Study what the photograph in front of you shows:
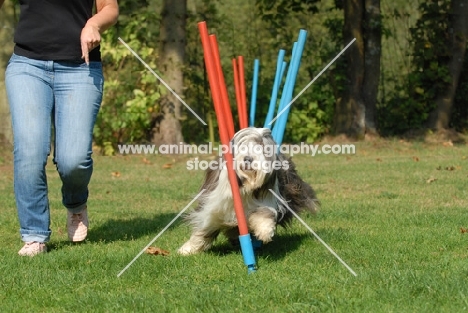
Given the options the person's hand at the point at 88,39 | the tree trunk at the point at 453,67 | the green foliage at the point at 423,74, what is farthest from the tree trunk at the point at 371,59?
the person's hand at the point at 88,39

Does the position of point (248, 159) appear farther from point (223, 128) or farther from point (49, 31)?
point (49, 31)

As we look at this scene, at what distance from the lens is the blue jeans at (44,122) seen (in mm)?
4844

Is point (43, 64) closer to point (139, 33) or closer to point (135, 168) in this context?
point (135, 168)

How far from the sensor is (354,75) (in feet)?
41.9

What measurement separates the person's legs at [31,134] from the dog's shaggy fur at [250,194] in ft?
2.91

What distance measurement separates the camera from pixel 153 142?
12016mm

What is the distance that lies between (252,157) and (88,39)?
1158 mm

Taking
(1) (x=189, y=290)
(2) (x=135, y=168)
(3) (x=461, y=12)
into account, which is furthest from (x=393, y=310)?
(3) (x=461, y=12)

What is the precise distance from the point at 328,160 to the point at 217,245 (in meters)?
5.73

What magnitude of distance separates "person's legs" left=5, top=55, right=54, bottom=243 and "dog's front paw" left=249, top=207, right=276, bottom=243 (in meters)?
1.27

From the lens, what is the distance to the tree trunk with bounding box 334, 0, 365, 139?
12.6 m

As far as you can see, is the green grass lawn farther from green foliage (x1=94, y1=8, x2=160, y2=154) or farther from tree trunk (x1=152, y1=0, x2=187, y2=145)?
tree trunk (x1=152, y1=0, x2=187, y2=145)

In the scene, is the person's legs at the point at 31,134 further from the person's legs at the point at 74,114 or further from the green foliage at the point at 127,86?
the green foliage at the point at 127,86

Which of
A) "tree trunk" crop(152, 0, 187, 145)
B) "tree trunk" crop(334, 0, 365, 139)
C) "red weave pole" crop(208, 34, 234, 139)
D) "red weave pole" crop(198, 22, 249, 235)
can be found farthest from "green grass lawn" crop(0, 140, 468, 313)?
"tree trunk" crop(334, 0, 365, 139)
